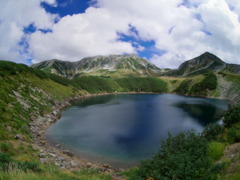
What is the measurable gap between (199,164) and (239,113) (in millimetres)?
16030

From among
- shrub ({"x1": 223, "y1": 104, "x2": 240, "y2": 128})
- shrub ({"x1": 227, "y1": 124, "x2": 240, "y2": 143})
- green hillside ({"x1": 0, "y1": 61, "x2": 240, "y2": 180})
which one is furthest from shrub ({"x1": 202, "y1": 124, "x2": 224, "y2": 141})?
shrub ({"x1": 227, "y1": 124, "x2": 240, "y2": 143})

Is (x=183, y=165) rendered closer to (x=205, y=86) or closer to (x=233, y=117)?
(x=233, y=117)

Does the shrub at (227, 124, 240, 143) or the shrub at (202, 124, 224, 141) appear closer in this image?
the shrub at (227, 124, 240, 143)

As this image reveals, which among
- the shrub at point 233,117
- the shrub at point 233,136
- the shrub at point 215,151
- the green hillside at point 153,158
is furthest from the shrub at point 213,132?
the shrub at point 215,151

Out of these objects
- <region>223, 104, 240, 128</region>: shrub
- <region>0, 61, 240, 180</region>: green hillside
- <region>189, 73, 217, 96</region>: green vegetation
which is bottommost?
<region>0, 61, 240, 180</region>: green hillside

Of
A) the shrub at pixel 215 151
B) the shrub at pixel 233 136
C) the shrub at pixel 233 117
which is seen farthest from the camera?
the shrub at pixel 233 117

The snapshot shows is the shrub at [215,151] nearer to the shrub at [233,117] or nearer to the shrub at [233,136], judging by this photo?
the shrub at [233,136]

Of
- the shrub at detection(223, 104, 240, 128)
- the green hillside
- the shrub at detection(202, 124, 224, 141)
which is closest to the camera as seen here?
the green hillside

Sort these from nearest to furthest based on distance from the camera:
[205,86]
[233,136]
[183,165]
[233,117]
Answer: [183,165] < [233,136] < [233,117] < [205,86]

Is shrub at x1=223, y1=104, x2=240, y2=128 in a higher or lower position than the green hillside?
higher

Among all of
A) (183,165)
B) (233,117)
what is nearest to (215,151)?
(183,165)

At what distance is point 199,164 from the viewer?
11234 mm

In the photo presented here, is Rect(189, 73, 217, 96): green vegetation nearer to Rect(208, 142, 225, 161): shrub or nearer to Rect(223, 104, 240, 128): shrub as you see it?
Rect(223, 104, 240, 128): shrub

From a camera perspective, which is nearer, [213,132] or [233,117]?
[213,132]
